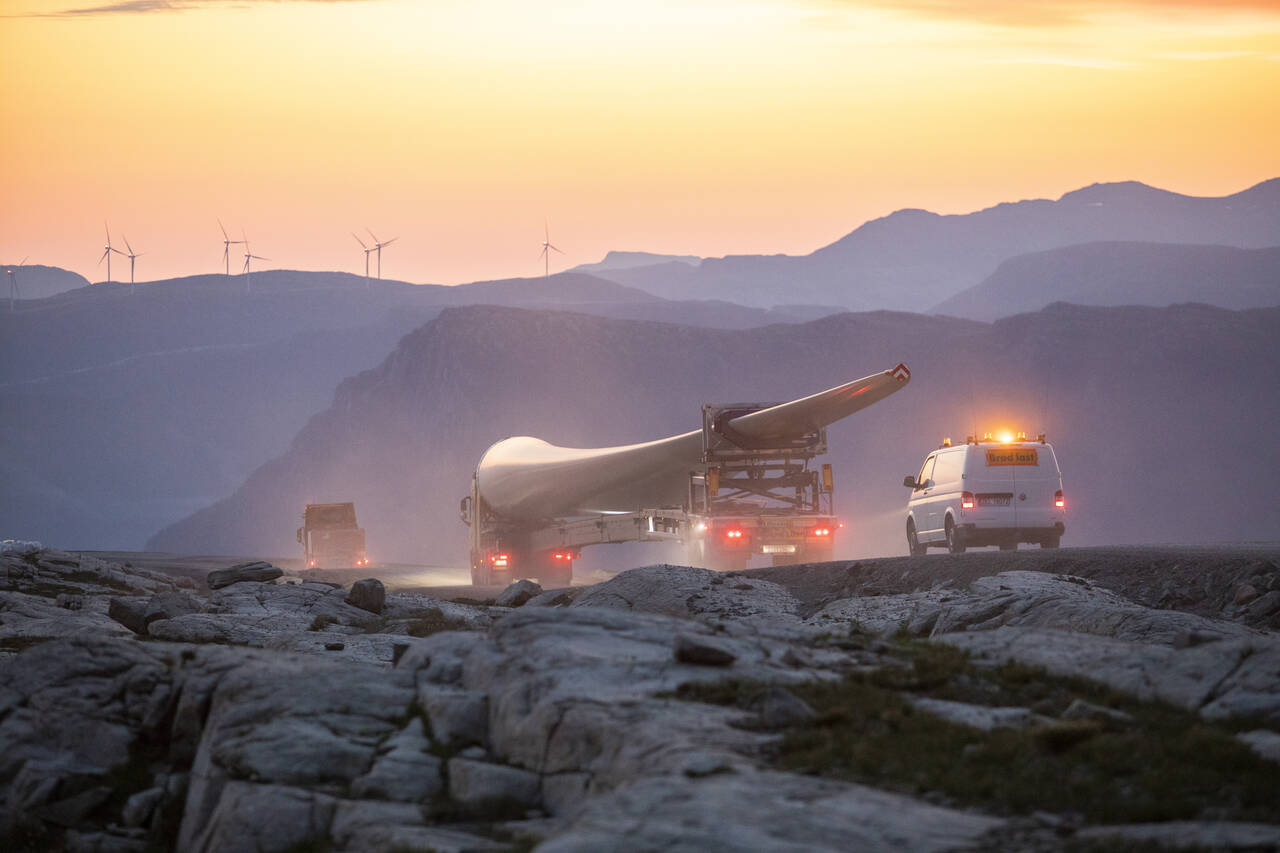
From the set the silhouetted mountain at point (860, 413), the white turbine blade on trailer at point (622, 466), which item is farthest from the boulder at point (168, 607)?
the silhouetted mountain at point (860, 413)

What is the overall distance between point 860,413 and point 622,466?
309 feet

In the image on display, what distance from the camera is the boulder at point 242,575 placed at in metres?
32.1

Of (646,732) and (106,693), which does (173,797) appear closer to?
(106,693)

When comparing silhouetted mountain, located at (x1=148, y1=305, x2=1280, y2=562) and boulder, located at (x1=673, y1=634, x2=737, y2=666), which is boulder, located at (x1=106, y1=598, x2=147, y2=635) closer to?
boulder, located at (x1=673, y1=634, x2=737, y2=666)

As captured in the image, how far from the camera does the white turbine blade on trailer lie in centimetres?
3462

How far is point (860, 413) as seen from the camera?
133 m

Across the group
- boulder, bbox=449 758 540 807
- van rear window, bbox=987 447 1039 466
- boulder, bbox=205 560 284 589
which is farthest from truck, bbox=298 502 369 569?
boulder, bbox=449 758 540 807

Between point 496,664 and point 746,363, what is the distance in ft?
453

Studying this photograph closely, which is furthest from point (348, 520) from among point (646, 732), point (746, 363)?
point (746, 363)

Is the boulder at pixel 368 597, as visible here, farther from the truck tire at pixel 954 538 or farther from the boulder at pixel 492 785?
the boulder at pixel 492 785

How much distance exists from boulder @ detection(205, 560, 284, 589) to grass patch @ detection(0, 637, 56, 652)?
358 inches

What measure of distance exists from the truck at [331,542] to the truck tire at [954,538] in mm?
45264

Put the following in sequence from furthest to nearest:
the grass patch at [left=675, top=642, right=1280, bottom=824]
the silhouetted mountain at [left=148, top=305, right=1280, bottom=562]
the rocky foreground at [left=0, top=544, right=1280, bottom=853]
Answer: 1. the silhouetted mountain at [left=148, top=305, right=1280, bottom=562]
2. the grass patch at [left=675, top=642, right=1280, bottom=824]
3. the rocky foreground at [left=0, top=544, right=1280, bottom=853]

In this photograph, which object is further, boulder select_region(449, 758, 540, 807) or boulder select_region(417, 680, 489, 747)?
boulder select_region(417, 680, 489, 747)
